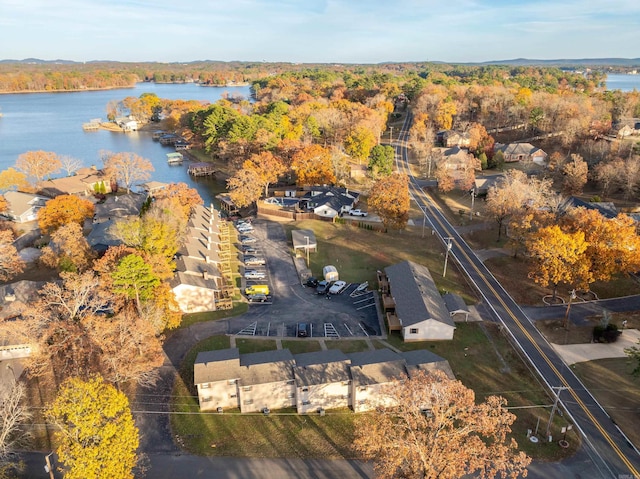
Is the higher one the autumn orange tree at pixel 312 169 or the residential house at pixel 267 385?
the autumn orange tree at pixel 312 169

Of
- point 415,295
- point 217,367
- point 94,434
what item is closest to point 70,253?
point 217,367

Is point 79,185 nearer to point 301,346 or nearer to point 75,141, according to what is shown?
point 75,141

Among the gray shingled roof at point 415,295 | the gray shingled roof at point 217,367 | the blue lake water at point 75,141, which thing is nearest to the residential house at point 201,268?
the gray shingled roof at point 217,367

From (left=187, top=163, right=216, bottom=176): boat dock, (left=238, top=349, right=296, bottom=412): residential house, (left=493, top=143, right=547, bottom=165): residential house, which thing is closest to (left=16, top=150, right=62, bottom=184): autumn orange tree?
(left=187, top=163, right=216, bottom=176): boat dock

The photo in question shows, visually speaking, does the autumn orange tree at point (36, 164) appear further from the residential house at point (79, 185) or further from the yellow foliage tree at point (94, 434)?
the yellow foliage tree at point (94, 434)

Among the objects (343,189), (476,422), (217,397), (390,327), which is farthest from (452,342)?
(343,189)

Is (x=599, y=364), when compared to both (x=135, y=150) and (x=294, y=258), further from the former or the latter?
(x=135, y=150)
